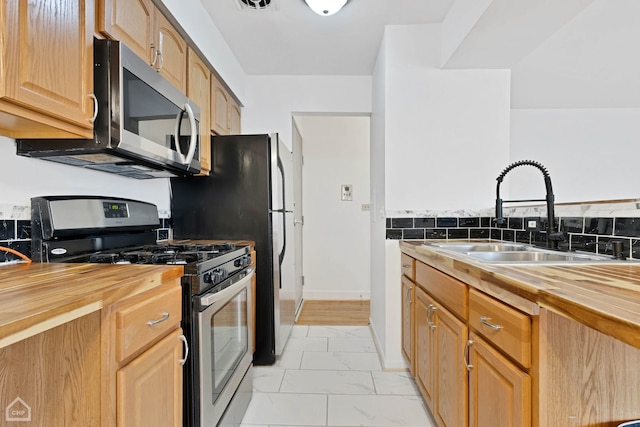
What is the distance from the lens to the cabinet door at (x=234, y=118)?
264 centimetres

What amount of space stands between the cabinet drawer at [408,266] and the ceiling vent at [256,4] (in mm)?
1784

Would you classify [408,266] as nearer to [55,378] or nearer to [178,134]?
[178,134]

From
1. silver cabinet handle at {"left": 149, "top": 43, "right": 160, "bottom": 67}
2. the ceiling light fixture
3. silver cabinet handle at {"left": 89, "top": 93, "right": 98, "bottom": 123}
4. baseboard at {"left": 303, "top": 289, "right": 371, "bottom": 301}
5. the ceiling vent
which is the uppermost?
Result: the ceiling vent

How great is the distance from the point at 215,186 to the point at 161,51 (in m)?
0.90

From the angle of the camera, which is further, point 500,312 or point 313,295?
point 313,295

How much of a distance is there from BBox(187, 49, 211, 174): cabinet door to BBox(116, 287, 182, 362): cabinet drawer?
115 centimetres

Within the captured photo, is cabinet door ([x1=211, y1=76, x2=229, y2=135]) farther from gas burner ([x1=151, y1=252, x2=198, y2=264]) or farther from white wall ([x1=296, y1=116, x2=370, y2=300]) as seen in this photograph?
white wall ([x1=296, y1=116, x2=370, y2=300])

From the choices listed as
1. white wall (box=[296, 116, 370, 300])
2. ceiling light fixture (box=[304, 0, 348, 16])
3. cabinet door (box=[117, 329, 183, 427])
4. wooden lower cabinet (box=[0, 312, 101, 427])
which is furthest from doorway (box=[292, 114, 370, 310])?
wooden lower cabinet (box=[0, 312, 101, 427])

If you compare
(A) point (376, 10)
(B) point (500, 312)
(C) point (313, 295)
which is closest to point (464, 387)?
(B) point (500, 312)

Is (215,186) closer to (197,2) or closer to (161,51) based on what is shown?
(161,51)

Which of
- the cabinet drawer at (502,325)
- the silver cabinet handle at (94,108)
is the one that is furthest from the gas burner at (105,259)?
the cabinet drawer at (502,325)

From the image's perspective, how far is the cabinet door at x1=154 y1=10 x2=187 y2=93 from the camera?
1.54m

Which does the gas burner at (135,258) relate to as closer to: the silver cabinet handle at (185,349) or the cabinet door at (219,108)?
the silver cabinet handle at (185,349)

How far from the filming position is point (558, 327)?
75 cm
